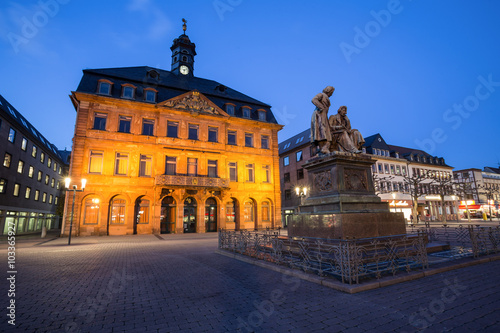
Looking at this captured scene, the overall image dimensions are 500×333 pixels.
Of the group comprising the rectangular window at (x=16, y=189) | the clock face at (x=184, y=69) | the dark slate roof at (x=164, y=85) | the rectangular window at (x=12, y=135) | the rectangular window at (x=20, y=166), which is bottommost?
the rectangular window at (x=16, y=189)

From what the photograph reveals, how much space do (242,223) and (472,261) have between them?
2392 centimetres

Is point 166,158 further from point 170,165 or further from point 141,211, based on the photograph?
point 141,211

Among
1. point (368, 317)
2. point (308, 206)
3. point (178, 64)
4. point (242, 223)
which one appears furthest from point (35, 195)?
point (368, 317)

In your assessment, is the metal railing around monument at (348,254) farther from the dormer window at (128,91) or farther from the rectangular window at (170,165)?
the dormer window at (128,91)

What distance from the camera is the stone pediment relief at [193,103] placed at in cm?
2811

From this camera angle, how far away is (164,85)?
97.0 ft

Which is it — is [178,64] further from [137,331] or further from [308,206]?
[137,331]

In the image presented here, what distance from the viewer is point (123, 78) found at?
90.1ft

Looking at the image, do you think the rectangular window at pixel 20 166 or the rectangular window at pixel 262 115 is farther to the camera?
the rectangular window at pixel 262 115

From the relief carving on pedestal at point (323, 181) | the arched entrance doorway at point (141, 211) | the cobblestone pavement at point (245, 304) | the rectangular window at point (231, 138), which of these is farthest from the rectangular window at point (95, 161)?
the relief carving on pedestal at point (323, 181)

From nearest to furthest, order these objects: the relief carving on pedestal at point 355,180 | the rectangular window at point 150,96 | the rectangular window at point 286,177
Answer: the relief carving on pedestal at point 355,180, the rectangular window at point 150,96, the rectangular window at point 286,177

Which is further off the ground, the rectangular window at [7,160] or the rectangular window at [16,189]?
the rectangular window at [7,160]

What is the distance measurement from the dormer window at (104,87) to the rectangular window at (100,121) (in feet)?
7.69

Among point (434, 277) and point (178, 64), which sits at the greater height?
point (178, 64)
